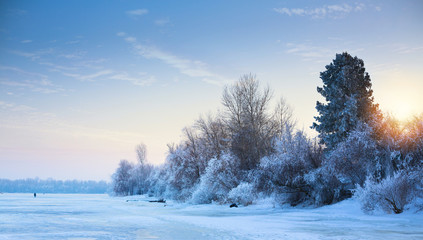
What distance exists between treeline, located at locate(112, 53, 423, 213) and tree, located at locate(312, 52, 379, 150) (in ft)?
0.26

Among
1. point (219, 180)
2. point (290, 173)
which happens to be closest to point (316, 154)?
point (290, 173)

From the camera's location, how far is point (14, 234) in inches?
539

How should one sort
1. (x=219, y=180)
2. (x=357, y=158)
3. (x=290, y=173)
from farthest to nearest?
1. (x=219, y=180)
2. (x=290, y=173)
3. (x=357, y=158)

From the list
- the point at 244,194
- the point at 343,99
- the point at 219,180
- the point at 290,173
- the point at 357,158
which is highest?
the point at 343,99

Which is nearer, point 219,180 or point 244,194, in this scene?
point 244,194

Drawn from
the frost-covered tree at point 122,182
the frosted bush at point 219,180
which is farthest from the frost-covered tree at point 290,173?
the frost-covered tree at point 122,182

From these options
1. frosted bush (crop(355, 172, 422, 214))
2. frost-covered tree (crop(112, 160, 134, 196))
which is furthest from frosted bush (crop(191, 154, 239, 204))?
frost-covered tree (crop(112, 160, 134, 196))

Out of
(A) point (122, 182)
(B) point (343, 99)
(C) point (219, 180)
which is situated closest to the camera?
(B) point (343, 99)

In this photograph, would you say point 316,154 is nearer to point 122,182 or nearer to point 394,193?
point 394,193

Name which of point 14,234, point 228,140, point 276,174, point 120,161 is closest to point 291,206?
point 276,174

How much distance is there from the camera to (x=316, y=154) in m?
29.5

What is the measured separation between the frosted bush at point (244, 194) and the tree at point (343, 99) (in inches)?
293

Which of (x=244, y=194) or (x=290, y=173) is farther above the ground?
(x=290, y=173)

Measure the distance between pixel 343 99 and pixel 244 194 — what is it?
1158 centimetres
